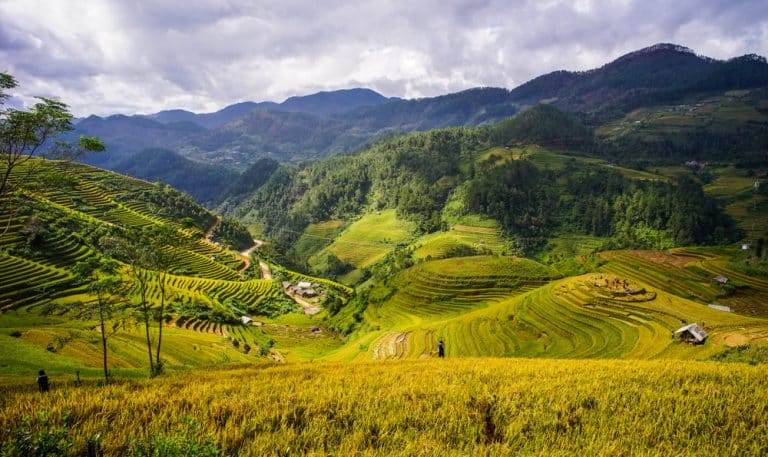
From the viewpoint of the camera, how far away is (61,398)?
19.5ft

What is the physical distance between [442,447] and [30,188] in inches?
776

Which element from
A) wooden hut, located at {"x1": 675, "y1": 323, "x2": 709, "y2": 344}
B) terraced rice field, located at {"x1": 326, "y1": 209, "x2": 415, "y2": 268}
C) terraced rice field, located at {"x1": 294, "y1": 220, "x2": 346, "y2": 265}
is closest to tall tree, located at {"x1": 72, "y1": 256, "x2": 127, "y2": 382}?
wooden hut, located at {"x1": 675, "y1": 323, "x2": 709, "y2": 344}

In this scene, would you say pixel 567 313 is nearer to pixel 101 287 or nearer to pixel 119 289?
pixel 119 289

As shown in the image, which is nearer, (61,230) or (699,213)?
(61,230)

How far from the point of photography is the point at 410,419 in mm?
5914

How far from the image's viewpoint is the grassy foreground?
186 inches

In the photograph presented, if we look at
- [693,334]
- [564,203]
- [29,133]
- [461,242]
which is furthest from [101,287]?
[564,203]

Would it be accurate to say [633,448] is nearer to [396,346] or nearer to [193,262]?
[396,346]

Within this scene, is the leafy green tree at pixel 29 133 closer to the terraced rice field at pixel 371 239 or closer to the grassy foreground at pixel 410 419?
the grassy foreground at pixel 410 419

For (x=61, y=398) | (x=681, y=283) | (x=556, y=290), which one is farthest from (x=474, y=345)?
(x=61, y=398)

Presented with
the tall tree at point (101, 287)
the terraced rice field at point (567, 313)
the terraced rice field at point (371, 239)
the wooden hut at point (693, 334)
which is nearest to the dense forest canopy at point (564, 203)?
the terraced rice field at point (371, 239)

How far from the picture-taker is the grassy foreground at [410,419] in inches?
186

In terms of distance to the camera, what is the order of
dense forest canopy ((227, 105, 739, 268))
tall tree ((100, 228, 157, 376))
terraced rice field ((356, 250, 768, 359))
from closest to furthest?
tall tree ((100, 228, 157, 376)) → terraced rice field ((356, 250, 768, 359)) → dense forest canopy ((227, 105, 739, 268))

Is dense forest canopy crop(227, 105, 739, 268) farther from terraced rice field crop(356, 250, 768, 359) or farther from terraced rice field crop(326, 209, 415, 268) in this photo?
terraced rice field crop(356, 250, 768, 359)
